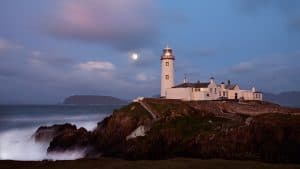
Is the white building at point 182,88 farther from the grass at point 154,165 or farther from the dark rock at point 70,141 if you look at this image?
the grass at point 154,165

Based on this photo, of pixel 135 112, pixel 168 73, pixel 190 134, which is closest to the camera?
pixel 190 134

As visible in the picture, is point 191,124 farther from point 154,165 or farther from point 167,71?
point 167,71

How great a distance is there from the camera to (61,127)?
38719 mm

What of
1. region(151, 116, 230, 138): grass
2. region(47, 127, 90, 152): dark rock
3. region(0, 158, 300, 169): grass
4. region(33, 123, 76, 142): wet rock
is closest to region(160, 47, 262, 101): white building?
region(151, 116, 230, 138): grass

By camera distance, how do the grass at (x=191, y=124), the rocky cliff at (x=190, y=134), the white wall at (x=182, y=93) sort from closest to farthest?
the rocky cliff at (x=190, y=134), the grass at (x=191, y=124), the white wall at (x=182, y=93)

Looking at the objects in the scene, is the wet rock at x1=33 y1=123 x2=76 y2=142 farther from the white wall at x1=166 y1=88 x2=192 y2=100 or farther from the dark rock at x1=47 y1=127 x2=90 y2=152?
the white wall at x1=166 y1=88 x2=192 y2=100

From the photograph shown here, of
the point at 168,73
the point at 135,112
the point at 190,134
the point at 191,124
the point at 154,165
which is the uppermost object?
the point at 168,73

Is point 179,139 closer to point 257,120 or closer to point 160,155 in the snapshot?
point 160,155

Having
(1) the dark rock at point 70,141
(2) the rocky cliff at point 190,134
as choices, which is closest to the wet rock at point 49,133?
(1) the dark rock at point 70,141

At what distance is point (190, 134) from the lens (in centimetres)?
2903

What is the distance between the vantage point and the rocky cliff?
25.2 metres

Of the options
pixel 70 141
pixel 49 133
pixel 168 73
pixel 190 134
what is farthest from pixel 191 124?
pixel 168 73

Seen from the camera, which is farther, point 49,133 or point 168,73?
point 168,73

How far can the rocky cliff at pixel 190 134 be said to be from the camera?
25.2 meters
